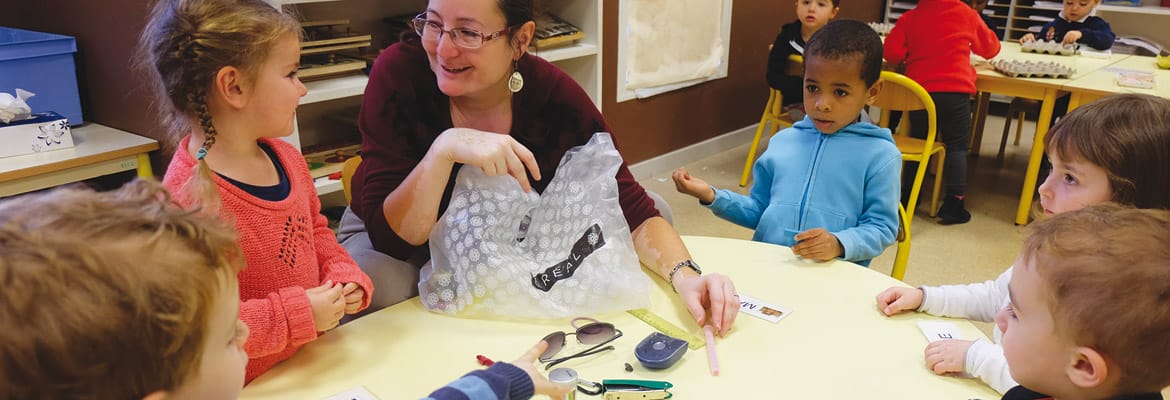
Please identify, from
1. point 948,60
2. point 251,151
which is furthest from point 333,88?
point 948,60

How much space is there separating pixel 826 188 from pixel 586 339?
2.69ft

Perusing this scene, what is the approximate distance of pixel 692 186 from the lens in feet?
5.31

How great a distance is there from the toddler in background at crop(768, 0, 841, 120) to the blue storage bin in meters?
2.70

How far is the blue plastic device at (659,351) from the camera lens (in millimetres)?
1058

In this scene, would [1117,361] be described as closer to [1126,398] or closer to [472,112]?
[1126,398]

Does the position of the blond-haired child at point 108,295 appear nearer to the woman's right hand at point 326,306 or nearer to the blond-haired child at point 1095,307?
the woman's right hand at point 326,306

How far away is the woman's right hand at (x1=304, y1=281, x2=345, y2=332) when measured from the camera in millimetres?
1108

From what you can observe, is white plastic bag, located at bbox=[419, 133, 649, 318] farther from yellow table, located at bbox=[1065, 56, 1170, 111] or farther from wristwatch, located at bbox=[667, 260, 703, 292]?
yellow table, located at bbox=[1065, 56, 1170, 111]

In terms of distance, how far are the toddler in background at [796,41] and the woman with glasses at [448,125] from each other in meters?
2.13

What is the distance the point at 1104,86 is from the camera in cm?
301

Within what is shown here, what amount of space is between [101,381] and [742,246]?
111cm

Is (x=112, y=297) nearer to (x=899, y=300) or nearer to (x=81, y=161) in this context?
(x=899, y=300)

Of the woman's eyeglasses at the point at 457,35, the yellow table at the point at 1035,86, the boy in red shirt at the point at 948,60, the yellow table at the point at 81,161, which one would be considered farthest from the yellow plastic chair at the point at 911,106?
the yellow table at the point at 81,161

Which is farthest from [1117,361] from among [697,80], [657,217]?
[697,80]
